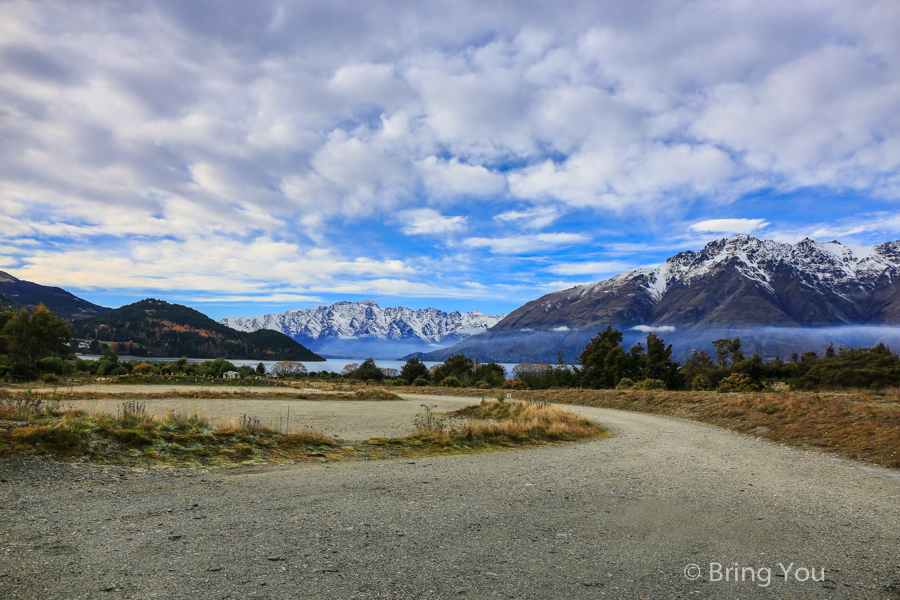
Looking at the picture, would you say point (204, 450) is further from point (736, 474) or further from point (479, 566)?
point (736, 474)

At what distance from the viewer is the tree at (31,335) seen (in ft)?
129

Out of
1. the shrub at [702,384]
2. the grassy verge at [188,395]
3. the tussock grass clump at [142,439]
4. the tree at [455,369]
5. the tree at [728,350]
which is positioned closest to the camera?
the tussock grass clump at [142,439]

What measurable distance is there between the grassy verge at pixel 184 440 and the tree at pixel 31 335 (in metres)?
40.1

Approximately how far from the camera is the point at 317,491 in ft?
21.1

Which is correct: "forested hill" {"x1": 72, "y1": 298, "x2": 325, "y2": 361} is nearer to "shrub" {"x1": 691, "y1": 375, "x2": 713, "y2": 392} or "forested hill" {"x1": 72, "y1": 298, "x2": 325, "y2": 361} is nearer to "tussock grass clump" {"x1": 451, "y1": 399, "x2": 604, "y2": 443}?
"shrub" {"x1": 691, "y1": 375, "x2": 713, "y2": 392}

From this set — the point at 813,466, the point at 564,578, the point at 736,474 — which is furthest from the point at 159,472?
the point at 813,466

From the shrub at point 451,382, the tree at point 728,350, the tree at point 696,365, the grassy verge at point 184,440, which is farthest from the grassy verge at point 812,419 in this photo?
the tree at point 696,365

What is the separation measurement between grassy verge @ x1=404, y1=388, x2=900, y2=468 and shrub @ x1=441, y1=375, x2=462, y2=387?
2898 cm

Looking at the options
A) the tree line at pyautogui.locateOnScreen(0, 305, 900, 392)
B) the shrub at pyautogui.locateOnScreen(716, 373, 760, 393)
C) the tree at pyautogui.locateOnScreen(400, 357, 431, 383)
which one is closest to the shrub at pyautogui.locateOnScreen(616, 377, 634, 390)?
the tree line at pyautogui.locateOnScreen(0, 305, 900, 392)

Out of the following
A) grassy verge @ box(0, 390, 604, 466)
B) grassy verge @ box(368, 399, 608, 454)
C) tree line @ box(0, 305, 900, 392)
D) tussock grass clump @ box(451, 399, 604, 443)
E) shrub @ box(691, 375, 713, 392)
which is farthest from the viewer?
shrub @ box(691, 375, 713, 392)

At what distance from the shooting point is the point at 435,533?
484 centimetres

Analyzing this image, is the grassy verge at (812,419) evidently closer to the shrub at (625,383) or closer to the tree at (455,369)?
the shrub at (625,383)

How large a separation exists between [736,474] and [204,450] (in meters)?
10.7

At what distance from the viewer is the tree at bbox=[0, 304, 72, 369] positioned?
39.2 m
